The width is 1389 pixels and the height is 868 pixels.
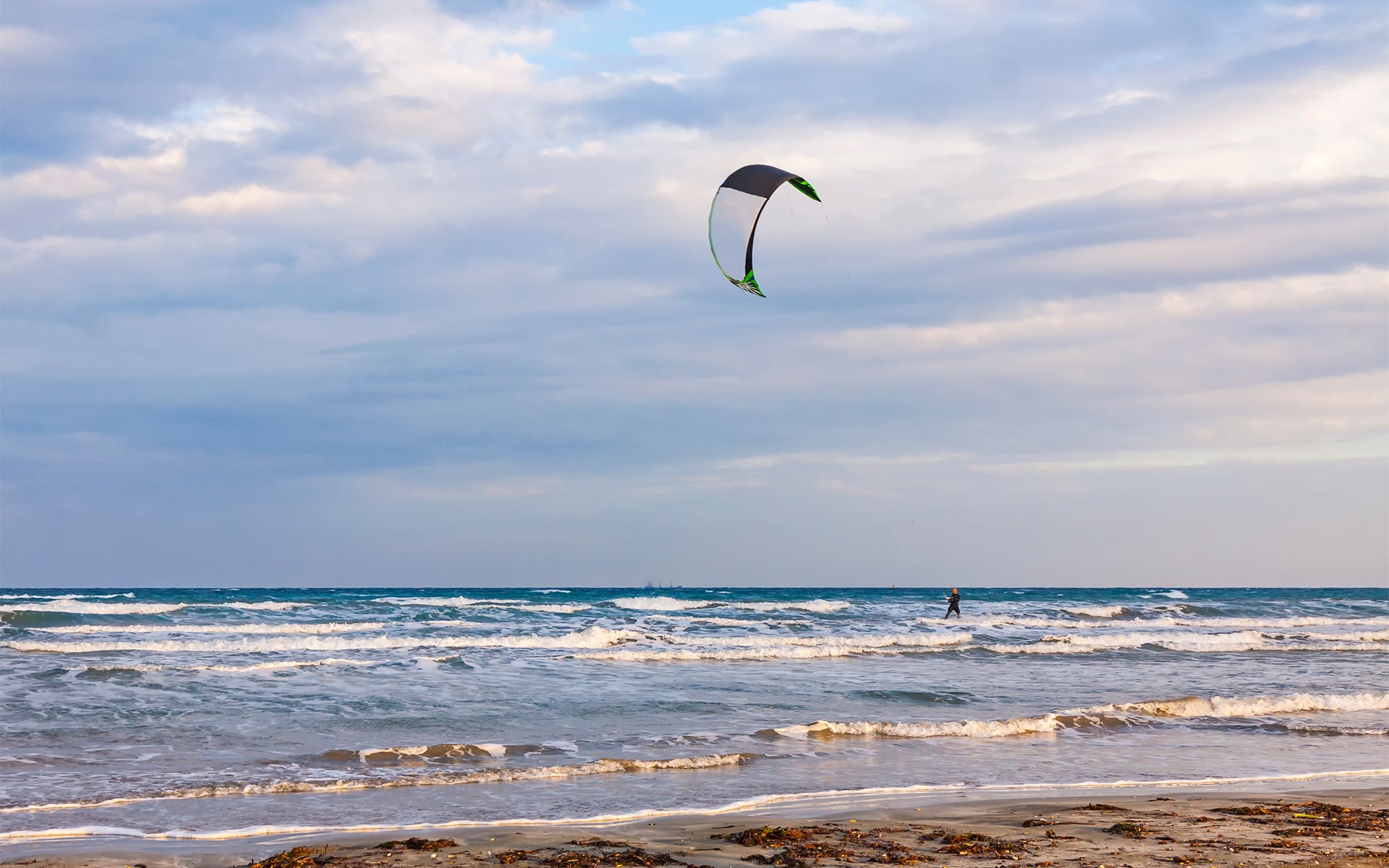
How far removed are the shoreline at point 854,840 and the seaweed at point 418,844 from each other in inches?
2.2

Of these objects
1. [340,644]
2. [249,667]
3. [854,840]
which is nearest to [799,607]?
[340,644]

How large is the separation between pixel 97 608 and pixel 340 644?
685 inches

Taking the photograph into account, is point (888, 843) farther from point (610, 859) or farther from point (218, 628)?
point (218, 628)

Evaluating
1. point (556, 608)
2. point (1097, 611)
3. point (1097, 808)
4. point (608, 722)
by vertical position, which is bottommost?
point (556, 608)

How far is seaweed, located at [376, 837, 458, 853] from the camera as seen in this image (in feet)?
21.8

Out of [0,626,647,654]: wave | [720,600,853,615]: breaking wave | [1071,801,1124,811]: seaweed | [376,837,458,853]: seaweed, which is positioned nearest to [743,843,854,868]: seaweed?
[376,837,458,853]: seaweed

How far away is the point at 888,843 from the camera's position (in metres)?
6.80

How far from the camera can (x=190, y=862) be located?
21.7 ft

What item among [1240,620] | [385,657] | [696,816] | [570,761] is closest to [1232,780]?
[696,816]

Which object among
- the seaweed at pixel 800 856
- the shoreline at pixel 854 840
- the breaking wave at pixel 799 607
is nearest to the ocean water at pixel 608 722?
the shoreline at pixel 854 840

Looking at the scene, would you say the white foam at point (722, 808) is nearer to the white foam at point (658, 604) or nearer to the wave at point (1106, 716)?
the wave at point (1106, 716)

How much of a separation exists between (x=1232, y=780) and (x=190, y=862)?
8.38 meters

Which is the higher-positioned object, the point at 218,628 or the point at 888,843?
the point at 888,843

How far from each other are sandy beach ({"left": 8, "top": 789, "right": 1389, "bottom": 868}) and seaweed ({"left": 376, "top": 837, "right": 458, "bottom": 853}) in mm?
16
